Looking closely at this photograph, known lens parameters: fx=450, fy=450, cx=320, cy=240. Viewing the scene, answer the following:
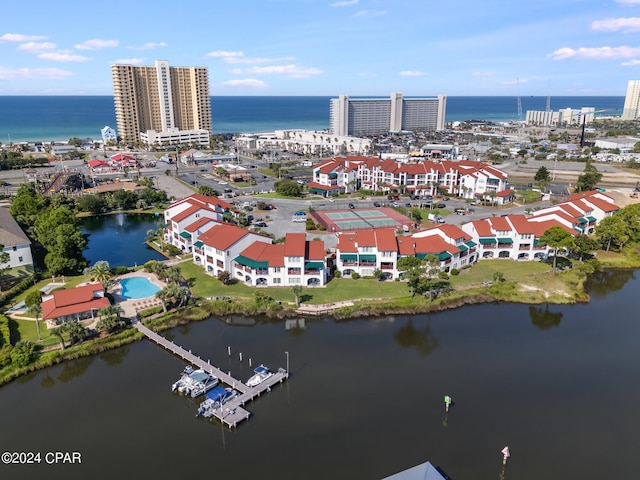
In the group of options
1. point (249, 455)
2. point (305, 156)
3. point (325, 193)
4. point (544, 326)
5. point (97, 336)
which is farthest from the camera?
point (305, 156)

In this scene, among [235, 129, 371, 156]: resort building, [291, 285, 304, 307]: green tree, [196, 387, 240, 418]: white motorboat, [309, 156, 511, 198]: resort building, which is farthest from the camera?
[235, 129, 371, 156]: resort building

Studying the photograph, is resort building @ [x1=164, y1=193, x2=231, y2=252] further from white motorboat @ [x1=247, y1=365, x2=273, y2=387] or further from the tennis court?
white motorboat @ [x1=247, y1=365, x2=273, y2=387]

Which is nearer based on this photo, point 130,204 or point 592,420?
point 592,420

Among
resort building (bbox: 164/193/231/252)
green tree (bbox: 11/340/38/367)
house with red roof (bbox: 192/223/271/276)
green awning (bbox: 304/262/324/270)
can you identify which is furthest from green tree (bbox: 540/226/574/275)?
green tree (bbox: 11/340/38/367)

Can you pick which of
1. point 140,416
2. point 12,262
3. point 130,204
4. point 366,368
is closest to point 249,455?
point 140,416

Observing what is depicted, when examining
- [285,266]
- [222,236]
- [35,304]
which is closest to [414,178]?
[222,236]

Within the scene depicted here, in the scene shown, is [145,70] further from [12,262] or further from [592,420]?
[592,420]

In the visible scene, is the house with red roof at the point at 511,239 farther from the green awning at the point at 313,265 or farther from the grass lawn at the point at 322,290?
the green awning at the point at 313,265

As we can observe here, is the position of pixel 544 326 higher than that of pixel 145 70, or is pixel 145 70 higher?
pixel 145 70
